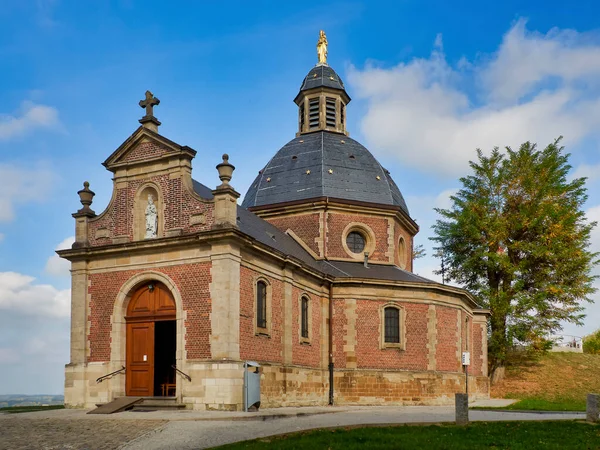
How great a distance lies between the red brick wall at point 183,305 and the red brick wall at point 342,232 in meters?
12.0

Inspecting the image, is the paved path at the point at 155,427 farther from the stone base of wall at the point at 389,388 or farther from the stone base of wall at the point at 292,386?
the stone base of wall at the point at 389,388

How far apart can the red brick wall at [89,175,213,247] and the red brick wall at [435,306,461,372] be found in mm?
13870

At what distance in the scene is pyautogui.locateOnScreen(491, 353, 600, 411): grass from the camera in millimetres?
39469

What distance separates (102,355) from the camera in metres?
24.5

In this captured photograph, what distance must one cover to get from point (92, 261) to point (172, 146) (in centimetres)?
530

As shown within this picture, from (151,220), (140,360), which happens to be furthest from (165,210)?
(140,360)

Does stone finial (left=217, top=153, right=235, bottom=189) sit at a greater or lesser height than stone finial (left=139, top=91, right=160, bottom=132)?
lesser

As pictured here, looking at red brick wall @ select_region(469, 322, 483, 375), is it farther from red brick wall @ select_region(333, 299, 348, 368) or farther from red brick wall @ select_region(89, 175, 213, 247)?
red brick wall @ select_region(89, 175, 213, 247)

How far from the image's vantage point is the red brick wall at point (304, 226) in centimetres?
3416

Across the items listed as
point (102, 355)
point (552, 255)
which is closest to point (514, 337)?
point (552, 255)

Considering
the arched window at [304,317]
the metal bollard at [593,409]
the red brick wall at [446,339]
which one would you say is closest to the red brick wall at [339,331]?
the arched window at [304,317]

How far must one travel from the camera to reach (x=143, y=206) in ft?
81.1

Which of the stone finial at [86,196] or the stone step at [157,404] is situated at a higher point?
the stone finial at [86,196]

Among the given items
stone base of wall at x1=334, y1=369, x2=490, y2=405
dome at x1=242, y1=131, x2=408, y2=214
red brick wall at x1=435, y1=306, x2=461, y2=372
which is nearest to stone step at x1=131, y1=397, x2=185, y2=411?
stone base of wall at x1=334, y1=369, x2=490, y2=405
